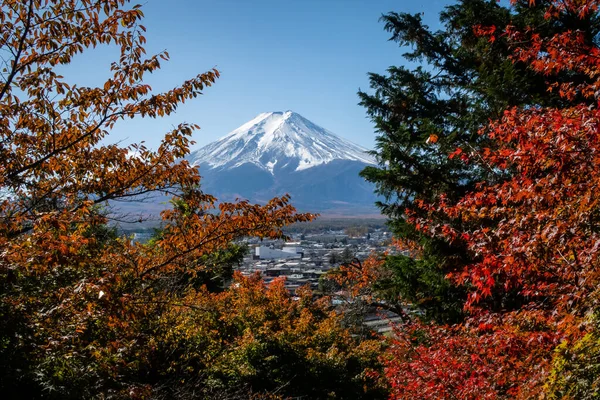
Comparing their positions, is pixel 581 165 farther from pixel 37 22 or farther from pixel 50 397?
pixel 50 397

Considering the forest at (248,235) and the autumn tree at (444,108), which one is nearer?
the forest at (248,235)

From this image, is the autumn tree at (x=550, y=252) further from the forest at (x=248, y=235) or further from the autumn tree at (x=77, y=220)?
the autumn tree at (x=77, y=220)

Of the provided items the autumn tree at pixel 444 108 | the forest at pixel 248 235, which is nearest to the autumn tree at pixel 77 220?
the forest at pixel 248 235

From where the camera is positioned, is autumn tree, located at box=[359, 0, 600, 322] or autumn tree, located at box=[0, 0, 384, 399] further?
autumn tree, located at box=[359, 0, 600, 322]

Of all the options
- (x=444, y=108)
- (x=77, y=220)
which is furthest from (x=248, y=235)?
(x=444, y=108)

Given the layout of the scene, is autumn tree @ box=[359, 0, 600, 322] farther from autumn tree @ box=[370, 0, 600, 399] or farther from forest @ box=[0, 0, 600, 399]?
autumn tree @ box=[370, 0, 600, 399]

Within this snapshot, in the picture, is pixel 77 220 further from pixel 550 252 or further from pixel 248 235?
pixel 550 252

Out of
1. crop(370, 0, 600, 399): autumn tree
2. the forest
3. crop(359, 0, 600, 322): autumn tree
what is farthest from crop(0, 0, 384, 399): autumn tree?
crop(359, 0, 600, 322): autumn tree

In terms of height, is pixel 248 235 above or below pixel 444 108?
below

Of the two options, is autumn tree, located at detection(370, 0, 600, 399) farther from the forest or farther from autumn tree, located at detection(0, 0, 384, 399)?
autumn tree, located at detection(0, 0, 384, 399)
